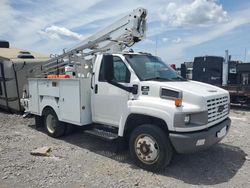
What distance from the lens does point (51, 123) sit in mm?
7941

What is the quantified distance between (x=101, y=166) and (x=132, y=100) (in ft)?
4.65

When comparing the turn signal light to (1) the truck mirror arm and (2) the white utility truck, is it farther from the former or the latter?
(1) the truck mirror arm

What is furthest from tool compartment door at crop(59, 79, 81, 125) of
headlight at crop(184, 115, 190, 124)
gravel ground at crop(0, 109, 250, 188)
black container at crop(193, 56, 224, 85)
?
black container at crop(193, 56, 224, 85)

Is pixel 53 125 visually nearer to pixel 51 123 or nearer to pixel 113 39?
pixel 51 123

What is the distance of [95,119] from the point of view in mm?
6668

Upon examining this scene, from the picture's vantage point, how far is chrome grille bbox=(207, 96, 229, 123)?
16.9 feet

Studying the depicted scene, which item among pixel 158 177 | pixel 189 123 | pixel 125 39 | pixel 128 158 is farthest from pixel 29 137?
pixel 189 123

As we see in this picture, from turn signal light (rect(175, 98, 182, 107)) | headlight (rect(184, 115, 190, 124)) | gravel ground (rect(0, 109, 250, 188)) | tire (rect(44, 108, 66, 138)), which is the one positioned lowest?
gravel ground (rect(0, 109, 250, 188))

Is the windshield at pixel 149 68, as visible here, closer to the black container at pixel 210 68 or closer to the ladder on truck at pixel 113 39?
the ladder on truck at pixel 113 39

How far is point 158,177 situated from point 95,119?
7.17ft

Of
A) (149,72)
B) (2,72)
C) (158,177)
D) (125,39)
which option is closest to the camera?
(158,177)

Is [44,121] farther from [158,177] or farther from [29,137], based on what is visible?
[158,177]

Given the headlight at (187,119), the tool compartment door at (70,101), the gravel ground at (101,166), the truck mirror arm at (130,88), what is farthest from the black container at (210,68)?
the headlight at (187,119)

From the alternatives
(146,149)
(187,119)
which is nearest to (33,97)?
(146,149)
